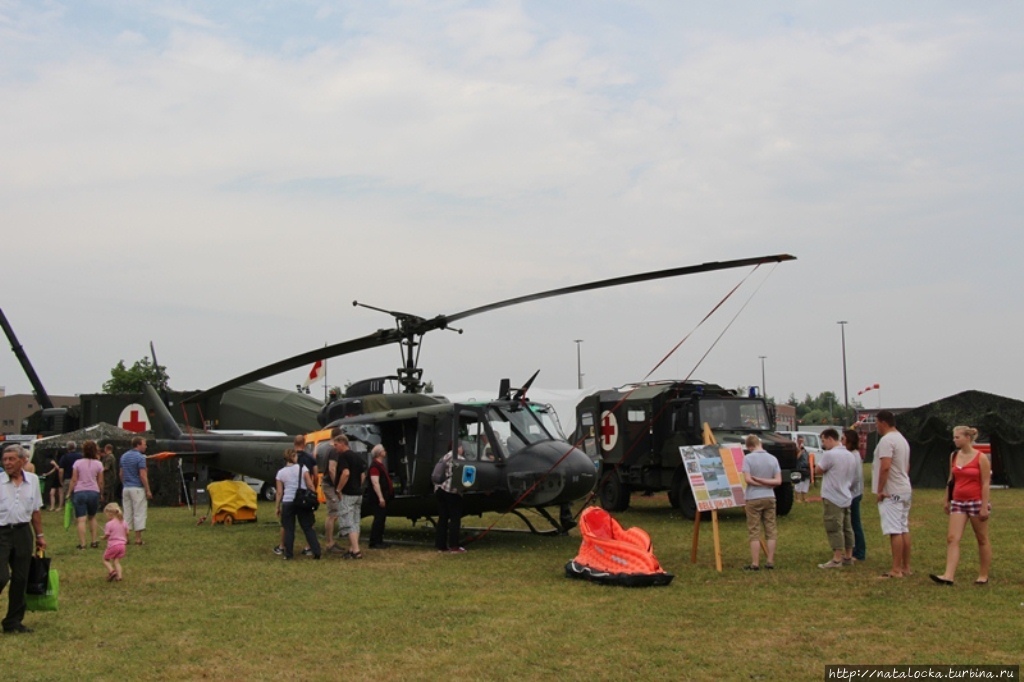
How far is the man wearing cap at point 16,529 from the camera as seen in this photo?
742 centimetres

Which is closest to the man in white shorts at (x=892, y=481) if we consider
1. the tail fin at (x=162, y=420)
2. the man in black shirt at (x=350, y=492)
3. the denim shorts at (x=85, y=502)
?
the man in black shirt at (x=350, y=492)

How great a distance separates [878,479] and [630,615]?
3.13 m

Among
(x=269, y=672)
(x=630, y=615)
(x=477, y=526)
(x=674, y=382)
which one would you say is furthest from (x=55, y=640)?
(x=674, y=382)

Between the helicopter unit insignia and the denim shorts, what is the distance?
9.63 m

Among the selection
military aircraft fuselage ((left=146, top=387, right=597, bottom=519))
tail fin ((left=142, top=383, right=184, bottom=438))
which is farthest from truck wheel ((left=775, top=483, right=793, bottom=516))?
tail fin ((left=142, top=383, right=184, bottom=438))

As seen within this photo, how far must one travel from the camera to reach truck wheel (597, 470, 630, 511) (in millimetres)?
19219

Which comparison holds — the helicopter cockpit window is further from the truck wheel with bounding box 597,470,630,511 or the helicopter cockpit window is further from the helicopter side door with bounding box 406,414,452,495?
the truck wheel with bounding box 597,470,630,511

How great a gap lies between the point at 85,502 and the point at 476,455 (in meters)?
5.36

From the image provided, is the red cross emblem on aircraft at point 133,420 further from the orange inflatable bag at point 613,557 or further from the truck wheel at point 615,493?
the orange inflatable bag at point 613,557

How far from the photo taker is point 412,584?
10.0 metres

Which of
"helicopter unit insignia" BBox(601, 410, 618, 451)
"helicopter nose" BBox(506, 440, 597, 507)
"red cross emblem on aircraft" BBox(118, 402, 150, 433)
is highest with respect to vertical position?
"red cross emblem on aircraft" BBox(118, 402, 150, 433)

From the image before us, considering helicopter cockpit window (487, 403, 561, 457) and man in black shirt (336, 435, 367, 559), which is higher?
helicopter cockpit window (487, 403, 561, 457)

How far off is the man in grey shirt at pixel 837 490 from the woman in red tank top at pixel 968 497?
1468 millimetres

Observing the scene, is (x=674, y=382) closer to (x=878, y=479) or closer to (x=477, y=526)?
(x=477, y=526)
